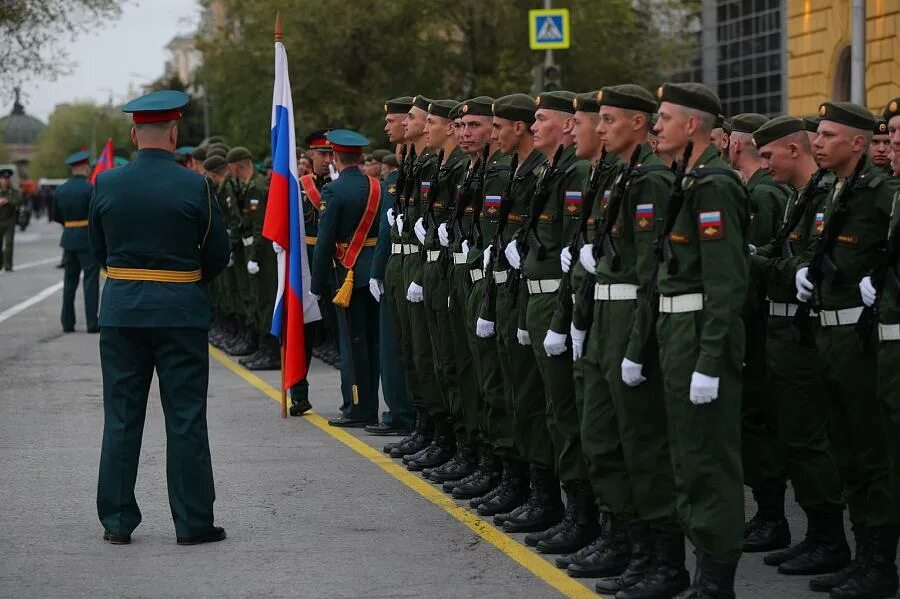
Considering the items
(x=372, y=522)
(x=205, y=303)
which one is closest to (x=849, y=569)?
(x=372, y=522)

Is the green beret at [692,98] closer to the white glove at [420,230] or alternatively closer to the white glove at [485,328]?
the white glove at [485,328]

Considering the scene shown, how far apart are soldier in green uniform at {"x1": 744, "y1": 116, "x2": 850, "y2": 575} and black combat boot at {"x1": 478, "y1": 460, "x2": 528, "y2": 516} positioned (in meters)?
1.60

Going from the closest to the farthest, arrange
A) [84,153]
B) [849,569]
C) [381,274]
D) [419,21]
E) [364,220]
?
[849,569] → [381,274] → [364,220] → [84,153] → [419,21]

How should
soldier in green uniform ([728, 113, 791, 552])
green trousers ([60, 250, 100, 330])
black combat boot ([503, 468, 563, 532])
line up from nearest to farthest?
soldier in green uniform ([728, 113, 791, 552]) < black combat boot ([503, 468, 563, 532]) < green trousers ([60, 250, 100, 330])

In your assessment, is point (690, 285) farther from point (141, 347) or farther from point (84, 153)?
point (84, 153)

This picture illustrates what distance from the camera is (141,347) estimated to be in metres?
8.03

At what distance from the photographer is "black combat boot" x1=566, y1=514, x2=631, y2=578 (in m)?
7.18

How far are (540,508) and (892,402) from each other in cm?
219

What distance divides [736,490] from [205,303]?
293cm

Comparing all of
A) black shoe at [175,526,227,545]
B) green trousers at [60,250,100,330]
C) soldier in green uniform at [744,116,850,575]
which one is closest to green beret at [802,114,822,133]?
soldier in green uniform at [744,116,850,575]

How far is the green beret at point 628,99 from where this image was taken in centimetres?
707

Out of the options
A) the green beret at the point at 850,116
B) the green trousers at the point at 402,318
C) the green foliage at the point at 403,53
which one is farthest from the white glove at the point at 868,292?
the green foliage at the point at 403,53

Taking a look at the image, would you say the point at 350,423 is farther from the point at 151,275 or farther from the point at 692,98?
the point at 692,98

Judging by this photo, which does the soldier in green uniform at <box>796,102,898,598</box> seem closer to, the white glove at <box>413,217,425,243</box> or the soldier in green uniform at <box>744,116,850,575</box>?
the soldier in green uniform at <box>744,116,850,575</box>
